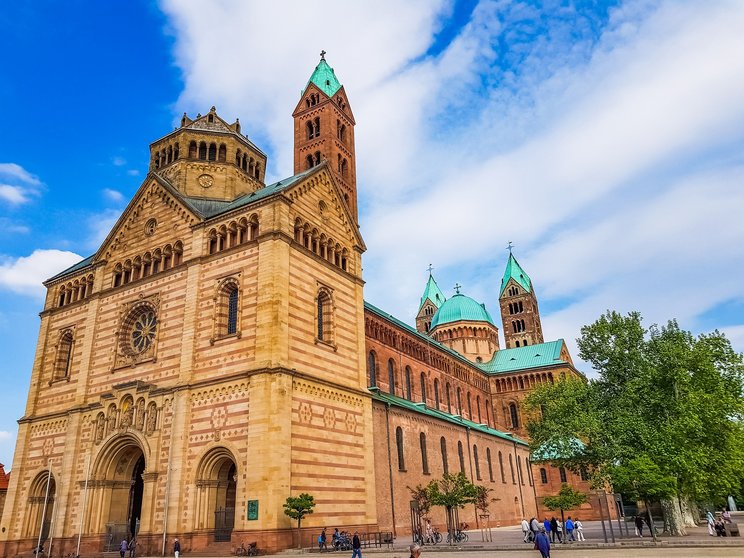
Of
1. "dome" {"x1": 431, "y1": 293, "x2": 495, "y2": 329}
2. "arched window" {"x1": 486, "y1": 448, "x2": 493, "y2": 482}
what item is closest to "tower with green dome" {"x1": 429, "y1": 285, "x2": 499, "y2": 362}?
"dome" {"x1": 431, "y1": 293, "x2": 495, "y2": 329}

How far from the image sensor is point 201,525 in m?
27.1

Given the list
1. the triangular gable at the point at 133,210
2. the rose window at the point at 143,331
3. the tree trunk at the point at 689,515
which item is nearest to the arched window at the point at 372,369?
the rose window at the point at 143,331

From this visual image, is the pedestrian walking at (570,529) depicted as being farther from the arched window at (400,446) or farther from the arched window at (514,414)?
the arched window at (514,414)

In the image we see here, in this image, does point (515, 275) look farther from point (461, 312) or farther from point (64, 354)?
point (64, 354)

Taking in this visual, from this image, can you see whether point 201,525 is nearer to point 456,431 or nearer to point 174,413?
point 174,413

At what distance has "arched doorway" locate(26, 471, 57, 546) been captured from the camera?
33438mm

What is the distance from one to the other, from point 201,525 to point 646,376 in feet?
85.4

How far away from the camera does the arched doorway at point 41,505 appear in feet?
110

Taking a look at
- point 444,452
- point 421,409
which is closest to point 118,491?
Answer: point 421,409

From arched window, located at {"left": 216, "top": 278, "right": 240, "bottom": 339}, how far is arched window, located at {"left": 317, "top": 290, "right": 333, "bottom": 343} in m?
5.01

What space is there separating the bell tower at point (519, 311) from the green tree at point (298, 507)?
70.1 meters

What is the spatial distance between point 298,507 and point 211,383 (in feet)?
26.2

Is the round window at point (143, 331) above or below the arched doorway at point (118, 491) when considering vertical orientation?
above

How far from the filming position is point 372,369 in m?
47.3
